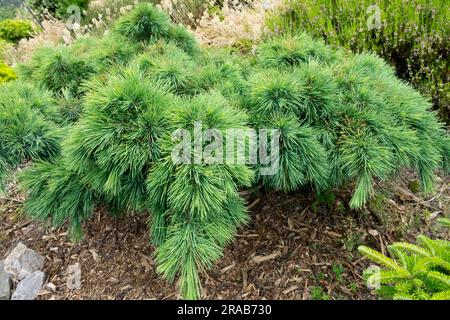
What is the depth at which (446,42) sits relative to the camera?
2.71m

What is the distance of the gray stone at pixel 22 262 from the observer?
196 cm

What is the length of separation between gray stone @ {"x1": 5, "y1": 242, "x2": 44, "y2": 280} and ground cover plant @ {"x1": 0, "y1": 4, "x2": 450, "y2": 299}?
476 millimetres

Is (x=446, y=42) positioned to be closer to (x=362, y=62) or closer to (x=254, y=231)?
(x=362, y=62)

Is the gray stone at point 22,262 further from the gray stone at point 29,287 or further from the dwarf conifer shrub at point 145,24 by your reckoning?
the dwarf conifer shrub at point 145,24

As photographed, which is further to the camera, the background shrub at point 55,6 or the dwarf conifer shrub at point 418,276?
the background shrub at point 55,6


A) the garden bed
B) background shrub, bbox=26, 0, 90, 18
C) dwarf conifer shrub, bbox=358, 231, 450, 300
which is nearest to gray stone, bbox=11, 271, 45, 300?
the garden bed

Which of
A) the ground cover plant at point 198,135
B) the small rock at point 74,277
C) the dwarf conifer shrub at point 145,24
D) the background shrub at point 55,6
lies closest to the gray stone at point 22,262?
the small rock at point 74,277

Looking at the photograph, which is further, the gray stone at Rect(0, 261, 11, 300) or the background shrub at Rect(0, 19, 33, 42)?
the background shrub at Rect(0, 19, 33, 42)

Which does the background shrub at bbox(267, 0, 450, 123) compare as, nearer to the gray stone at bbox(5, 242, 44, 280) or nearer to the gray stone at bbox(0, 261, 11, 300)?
the gray stone at bbox(5, 242, 44, 280)

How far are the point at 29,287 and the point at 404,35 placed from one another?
2.98m

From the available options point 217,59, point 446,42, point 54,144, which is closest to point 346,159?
point 217,59

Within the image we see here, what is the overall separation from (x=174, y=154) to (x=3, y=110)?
2.64 ft

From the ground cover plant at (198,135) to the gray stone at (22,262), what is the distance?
1.56 feet

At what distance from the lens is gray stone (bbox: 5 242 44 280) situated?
1.96 meters
